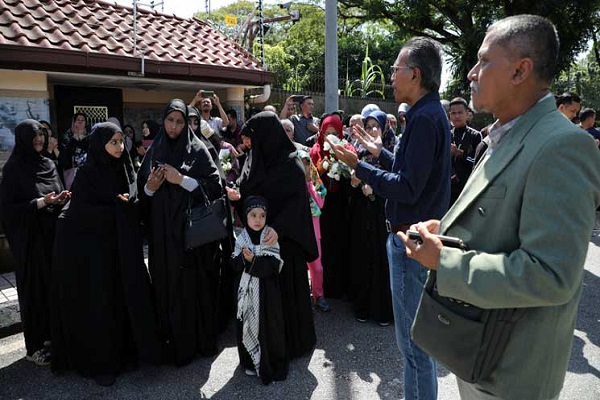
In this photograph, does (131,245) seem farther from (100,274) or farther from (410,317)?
(410,317)

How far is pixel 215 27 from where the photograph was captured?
30.8ft

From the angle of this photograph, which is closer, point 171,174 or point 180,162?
point 171,174

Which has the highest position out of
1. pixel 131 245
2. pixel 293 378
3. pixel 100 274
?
pixel 131 245

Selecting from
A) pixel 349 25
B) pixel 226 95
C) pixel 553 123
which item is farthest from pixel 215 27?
pixel 349 25

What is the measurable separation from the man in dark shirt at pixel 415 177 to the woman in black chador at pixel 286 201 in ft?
3.84

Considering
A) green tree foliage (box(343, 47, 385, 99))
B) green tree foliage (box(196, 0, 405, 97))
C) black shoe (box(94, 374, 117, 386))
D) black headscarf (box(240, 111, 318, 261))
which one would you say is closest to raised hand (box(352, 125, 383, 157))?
black headscarf (box(240, 111, 318, 261))

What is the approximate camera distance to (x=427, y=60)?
237cm

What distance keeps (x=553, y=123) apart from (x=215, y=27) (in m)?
9.02

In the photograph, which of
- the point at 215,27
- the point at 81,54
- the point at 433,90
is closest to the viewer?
A: the point at 433,90

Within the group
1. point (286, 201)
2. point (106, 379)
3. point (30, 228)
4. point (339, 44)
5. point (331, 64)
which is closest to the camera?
point (106, 379)

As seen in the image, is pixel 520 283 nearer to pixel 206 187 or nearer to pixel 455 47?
pixel 206 187

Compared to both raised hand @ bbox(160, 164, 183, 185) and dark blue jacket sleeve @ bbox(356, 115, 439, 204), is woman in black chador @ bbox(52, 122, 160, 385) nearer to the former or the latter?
raised hand @ bbox(160, 164, 183, 185)

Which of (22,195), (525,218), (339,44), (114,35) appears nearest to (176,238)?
(22,195)

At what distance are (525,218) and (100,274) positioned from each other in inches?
121
